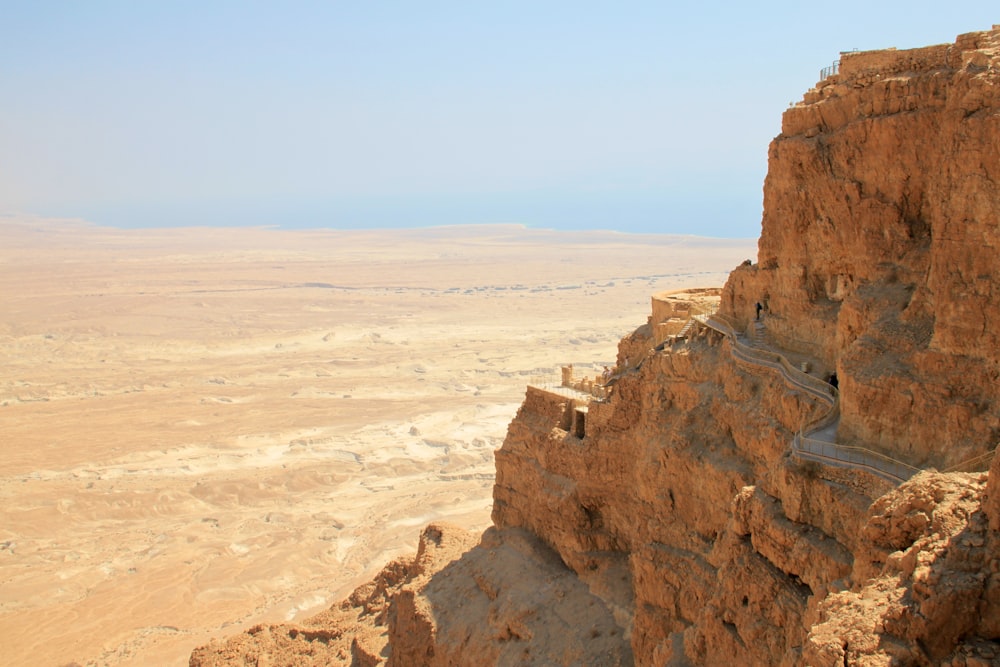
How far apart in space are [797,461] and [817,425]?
1566mm

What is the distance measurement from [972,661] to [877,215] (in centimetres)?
922

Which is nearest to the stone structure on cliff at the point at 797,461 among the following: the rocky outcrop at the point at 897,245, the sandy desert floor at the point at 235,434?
the rocky outcrop at the point at 897,245

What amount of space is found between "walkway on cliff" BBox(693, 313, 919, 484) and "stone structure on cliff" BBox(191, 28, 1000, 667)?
11cm

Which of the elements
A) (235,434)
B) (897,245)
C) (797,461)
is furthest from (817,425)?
(235,434)

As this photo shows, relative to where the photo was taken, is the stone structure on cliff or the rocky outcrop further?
the rocky outcrop

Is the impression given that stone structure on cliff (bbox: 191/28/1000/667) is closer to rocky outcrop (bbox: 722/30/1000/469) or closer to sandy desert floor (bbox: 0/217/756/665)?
rocky outcrop (bbox: 722/30/1000/469)

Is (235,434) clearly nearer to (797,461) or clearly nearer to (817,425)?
(817,425)

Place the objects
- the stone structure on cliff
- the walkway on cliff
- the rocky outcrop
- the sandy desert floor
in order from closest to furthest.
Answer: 1. the stone structure on cliff
2. the rocky outcrop
3. the walkway on cliff
4. the sandy desert floor

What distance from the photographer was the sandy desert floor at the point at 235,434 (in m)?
34.8

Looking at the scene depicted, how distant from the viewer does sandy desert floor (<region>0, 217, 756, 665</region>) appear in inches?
1369

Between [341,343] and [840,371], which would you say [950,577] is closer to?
[840,371]

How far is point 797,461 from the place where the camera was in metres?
13.0

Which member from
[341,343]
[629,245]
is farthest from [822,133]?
[629,245]

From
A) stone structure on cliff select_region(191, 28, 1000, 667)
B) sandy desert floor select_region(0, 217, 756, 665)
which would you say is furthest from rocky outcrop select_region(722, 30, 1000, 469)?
sandy desert floor select_region(0, 217, 756, 665)
